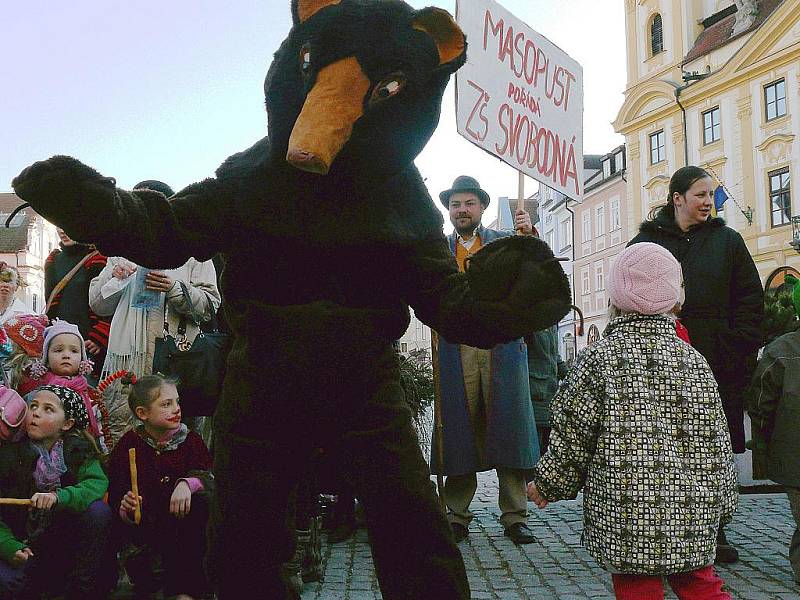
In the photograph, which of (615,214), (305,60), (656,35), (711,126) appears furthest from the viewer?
(615,214)

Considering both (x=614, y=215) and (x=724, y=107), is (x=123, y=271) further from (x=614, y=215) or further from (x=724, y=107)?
(x=614, y=215)

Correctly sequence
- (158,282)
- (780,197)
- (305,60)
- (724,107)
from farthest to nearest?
(724,107) → (780,197) → (158,282) → (305,60)

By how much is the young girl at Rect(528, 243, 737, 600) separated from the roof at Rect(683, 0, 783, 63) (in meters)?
32.5

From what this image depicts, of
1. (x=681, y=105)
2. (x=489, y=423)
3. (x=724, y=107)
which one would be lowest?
(x=489, y=423)

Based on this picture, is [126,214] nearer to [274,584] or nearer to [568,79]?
[274,584]

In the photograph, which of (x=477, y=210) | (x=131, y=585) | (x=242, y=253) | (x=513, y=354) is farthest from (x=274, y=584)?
(x=477, y=210)

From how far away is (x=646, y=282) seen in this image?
3184mm

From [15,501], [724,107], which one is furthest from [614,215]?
[15,501]

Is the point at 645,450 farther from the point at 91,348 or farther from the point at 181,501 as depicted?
the point at 91,348

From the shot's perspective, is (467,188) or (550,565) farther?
(467,188)

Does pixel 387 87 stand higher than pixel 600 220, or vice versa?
pixel 600 220

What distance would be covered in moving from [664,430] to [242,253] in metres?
1.65

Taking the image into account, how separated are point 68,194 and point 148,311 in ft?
8.43

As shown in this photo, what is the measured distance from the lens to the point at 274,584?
2.23 m
